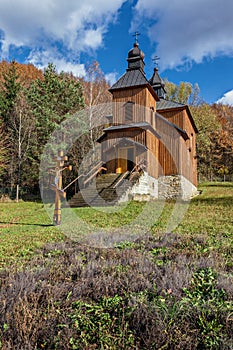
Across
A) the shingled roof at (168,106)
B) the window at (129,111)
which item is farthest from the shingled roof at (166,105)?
the window at (129,111)

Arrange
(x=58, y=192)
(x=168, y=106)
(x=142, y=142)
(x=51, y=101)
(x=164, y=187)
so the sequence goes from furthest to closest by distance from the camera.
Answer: (x=51, y=101) → (x=168, y=106) → (x=164, y=187) → (x=142, y=142) → (x=58, y=192)

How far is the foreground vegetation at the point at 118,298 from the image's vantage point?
263 centimetres

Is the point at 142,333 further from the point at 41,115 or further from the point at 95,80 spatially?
the point at 95,80

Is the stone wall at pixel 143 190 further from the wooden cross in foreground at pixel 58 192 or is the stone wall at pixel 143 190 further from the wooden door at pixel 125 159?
the wooden cross in foreground at pixel 58 192

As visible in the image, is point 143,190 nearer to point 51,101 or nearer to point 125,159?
point 125,159

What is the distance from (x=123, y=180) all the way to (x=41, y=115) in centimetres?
1061

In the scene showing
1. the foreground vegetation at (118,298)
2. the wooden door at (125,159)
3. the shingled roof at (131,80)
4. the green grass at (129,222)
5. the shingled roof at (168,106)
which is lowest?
the foreground vegetation at (118,298)

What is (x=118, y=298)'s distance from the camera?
3279mm

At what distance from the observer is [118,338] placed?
2.62m

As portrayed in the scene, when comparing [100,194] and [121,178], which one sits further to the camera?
[121,178]

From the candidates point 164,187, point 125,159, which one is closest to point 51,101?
point 125,159

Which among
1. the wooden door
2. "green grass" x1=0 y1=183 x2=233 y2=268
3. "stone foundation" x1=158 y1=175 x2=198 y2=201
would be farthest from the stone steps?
"stone foundation" x1=158 y1=175 x2=198 y2=201

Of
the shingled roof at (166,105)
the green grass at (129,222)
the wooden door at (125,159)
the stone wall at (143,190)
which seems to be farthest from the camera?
the shingled roof at (166,105)

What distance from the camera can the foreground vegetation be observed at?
104 inches
